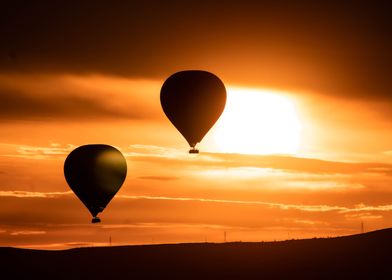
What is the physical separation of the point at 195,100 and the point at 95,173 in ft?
29.1

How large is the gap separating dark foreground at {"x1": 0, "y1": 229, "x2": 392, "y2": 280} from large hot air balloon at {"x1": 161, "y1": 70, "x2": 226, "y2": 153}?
888 centimetres

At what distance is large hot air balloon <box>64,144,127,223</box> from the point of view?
6397 centimetres

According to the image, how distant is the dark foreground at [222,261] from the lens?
2418 inches

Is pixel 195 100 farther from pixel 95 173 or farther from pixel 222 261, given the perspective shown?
pixel 222 261

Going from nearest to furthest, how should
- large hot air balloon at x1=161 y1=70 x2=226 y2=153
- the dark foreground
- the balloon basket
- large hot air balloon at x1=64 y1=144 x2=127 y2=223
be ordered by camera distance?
the balloon basket
large hot air balloon at x1=161 y1=70 x2=226 y2=153
the dark foreground
large hot air balloon at x1=64 y1=144 x2=127 y2=223

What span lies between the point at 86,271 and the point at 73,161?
6.70 metres

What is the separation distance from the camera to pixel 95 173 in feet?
213

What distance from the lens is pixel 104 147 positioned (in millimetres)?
66688

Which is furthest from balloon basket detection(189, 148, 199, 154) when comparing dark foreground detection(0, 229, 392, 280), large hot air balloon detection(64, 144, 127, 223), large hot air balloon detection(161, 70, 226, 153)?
large hot air balloon detection(64, 144, 127, 223)

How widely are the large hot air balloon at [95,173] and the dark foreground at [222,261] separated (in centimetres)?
443

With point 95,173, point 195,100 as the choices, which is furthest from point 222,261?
point 195,100

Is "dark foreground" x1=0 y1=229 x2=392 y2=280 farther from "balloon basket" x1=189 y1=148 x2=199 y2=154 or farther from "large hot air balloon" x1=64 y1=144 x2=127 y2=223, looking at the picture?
"balloon basket" x1=189 y1=148 x2=199 y2=154

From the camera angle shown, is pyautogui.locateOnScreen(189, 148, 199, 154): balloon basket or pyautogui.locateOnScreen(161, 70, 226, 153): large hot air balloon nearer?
pyautogui.locateOnScreen(189, 148, 199, 154): balloon basket

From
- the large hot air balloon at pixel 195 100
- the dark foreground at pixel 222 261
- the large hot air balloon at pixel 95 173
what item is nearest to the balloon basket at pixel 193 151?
the large hot air balloon at pixel 195 100
